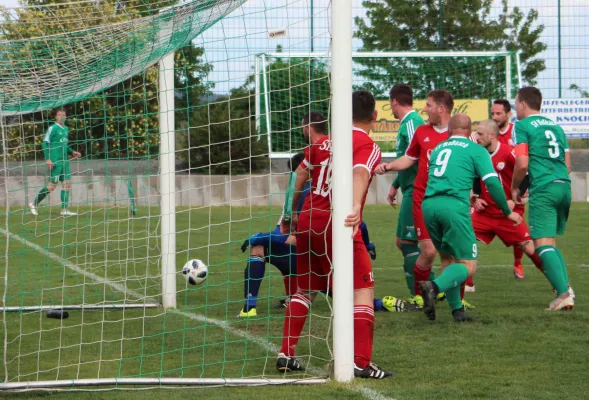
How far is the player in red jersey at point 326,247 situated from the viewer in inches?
207

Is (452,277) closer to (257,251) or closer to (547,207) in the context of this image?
(547,207)

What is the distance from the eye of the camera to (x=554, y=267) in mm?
7562

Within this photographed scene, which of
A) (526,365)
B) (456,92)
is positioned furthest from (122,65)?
(456,92)

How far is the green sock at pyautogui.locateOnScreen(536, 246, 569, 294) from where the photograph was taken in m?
7.55

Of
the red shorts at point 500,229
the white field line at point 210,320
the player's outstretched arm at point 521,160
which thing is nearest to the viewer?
the white field line at point 210,320

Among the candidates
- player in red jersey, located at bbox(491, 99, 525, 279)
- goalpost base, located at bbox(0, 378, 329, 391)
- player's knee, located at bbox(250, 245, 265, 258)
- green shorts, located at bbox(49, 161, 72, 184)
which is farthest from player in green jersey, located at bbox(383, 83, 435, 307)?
green shorts, located at bbox(49, 161, 72, 184)

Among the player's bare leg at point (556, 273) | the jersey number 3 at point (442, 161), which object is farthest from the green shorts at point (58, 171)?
the player's bare leg at point (556, 273)

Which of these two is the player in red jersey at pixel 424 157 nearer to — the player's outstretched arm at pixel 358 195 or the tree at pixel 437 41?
the player's outstretched arm at pixel 358 195

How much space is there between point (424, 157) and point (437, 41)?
17.4 meters

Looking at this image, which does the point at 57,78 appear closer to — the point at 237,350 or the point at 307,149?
the point at 307,149

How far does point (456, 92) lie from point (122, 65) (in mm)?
19091

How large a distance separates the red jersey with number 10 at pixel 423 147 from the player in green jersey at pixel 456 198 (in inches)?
27.2

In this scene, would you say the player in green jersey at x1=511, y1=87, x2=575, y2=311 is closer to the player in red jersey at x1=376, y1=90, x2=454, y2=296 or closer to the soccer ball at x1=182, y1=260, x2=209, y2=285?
the player in red jersey at x1=376, y1=90, x2=454, y2=296

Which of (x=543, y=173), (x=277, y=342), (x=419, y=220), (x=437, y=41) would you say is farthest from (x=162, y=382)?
(x=437, y=41)
